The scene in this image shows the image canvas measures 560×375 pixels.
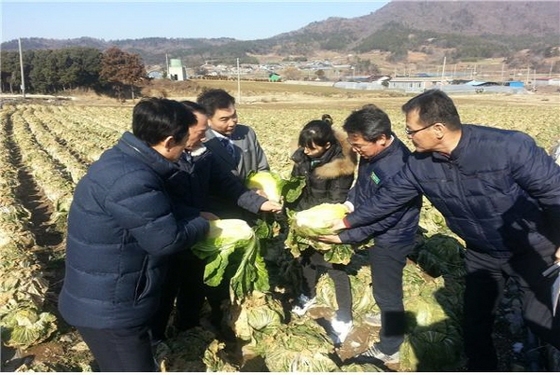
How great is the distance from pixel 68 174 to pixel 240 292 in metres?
10.2

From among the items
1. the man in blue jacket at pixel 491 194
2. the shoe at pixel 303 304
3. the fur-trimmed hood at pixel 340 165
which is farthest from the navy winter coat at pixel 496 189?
the shoe at pixel 303 304

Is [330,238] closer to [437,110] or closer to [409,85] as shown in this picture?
[437,110]

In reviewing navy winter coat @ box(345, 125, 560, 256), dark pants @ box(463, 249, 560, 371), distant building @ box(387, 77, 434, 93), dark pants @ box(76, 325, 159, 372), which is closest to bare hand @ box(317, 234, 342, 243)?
navy winter coat @ box(345, 125, 560, 256)

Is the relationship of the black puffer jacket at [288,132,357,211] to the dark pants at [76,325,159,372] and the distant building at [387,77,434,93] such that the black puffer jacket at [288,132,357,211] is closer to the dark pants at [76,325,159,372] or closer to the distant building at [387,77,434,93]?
the dark pants at [76,325,159,372]

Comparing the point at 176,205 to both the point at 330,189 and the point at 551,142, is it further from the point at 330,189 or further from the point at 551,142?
the point at 551,142

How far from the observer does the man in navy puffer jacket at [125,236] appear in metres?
2.55

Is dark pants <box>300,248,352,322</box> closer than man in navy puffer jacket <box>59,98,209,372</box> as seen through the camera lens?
No

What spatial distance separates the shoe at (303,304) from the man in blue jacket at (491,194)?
200 centimetres

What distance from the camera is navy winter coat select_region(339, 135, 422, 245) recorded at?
3900 mm

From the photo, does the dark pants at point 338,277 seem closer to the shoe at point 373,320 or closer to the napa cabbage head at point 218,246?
Result: the shoe at point 373,320

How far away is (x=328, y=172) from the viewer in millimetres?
4352


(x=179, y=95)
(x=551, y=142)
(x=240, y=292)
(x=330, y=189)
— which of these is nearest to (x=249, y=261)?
(x=240, y=292)

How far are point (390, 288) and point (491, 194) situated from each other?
1.33 meters

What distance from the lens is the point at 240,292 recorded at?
3.86 meters
